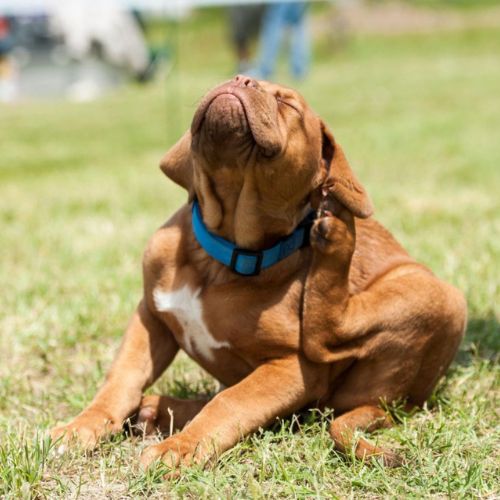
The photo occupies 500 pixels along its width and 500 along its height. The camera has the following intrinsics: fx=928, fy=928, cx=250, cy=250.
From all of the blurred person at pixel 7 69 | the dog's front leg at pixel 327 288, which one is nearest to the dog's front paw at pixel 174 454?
the dog's front leg at pixel 327 288

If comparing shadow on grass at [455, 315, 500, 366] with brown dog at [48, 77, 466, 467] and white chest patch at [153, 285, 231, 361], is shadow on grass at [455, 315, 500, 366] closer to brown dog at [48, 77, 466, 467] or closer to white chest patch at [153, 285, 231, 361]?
brown dog at [48, 77, 466, 467]

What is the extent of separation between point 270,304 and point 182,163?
1.99ft

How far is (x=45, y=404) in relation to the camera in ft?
11.1

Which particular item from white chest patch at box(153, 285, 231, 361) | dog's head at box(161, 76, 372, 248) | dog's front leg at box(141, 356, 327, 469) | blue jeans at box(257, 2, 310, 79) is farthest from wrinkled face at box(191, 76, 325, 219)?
blue jeans at box(257, 2, 310, 79)

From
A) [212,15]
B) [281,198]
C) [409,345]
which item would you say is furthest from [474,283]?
[212,15]

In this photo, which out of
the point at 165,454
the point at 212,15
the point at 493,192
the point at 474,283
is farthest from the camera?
the point at 212,15

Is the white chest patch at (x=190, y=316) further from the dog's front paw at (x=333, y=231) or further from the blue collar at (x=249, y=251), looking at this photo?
the dog's front paw at (x=333, y=231)

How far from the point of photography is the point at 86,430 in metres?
2.80

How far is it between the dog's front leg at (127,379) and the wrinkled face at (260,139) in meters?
0.59

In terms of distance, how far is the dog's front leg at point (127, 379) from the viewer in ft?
9.25

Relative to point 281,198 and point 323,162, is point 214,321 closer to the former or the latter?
point 281,198

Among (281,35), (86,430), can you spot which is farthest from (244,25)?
(86,430)

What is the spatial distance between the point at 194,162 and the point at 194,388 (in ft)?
3.07

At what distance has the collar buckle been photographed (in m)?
2.97
